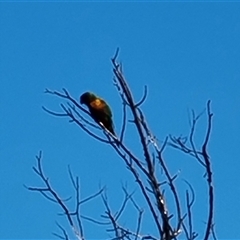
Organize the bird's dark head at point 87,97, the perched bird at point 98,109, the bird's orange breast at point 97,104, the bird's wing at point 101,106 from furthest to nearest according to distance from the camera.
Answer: the bird's dark head at point 87,97, the bird's orange breast at point 97,104, the bird's wing at point 101,106, the perched bird at point 98,109

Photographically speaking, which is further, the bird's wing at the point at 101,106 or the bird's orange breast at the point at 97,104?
the bird's orange breast at the point at 97,104

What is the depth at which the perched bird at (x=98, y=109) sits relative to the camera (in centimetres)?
920

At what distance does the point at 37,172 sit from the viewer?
3.66m

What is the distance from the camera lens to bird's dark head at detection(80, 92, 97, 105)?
10395 millimetres

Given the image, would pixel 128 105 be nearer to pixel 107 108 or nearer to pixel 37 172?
pixel 37 172

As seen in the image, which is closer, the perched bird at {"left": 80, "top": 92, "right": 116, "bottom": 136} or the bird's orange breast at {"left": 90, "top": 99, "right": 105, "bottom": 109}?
the perched bird at {"left": 80, "top": 92, "right": 116, "bottom": 136}

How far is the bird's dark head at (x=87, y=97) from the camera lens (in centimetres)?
1040

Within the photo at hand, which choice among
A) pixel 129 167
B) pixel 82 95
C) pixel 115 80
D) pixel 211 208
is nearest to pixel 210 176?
pixel 211 208

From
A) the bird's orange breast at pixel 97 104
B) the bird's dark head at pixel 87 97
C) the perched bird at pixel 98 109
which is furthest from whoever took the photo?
the bird's dark head at pixel 87 97

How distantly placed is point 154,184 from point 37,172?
0.75 m

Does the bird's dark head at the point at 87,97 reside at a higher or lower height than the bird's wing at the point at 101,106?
higher

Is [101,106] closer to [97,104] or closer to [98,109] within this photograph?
[98,109]

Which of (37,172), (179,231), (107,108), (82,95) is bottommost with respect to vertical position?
(179,231)

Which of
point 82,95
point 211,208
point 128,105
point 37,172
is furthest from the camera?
point 82,95
